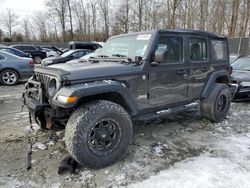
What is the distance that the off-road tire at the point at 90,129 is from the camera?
2.59 metres

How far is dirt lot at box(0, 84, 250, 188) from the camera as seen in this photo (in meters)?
2.56

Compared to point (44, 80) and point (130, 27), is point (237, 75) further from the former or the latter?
point (130, 27)

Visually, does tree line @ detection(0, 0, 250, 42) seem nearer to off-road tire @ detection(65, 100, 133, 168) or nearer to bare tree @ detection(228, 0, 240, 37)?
bare tree @ detection(228, 0, 240, 37)

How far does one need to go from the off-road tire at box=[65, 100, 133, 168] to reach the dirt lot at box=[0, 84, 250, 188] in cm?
16

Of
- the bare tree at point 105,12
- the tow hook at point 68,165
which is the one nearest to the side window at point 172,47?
the tow hook at point 68,165

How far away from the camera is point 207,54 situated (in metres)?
4.27

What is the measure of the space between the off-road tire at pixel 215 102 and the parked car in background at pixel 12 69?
6969 mm

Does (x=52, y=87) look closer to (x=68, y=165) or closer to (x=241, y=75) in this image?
(x=68, y=165)

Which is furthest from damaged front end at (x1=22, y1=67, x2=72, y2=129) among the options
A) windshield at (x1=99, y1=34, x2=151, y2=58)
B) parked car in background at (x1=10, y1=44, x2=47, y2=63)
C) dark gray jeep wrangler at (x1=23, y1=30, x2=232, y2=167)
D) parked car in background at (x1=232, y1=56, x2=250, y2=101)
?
parked car in background at (x1=10, y1=44, x2=47, y2=63)

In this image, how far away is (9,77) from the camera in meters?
8.41

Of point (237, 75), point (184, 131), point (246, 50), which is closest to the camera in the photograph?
point (184, 131)

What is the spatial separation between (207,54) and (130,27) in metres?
27.9

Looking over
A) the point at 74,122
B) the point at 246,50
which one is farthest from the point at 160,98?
the point at 246,50

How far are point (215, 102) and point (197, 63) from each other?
96 centimetres
